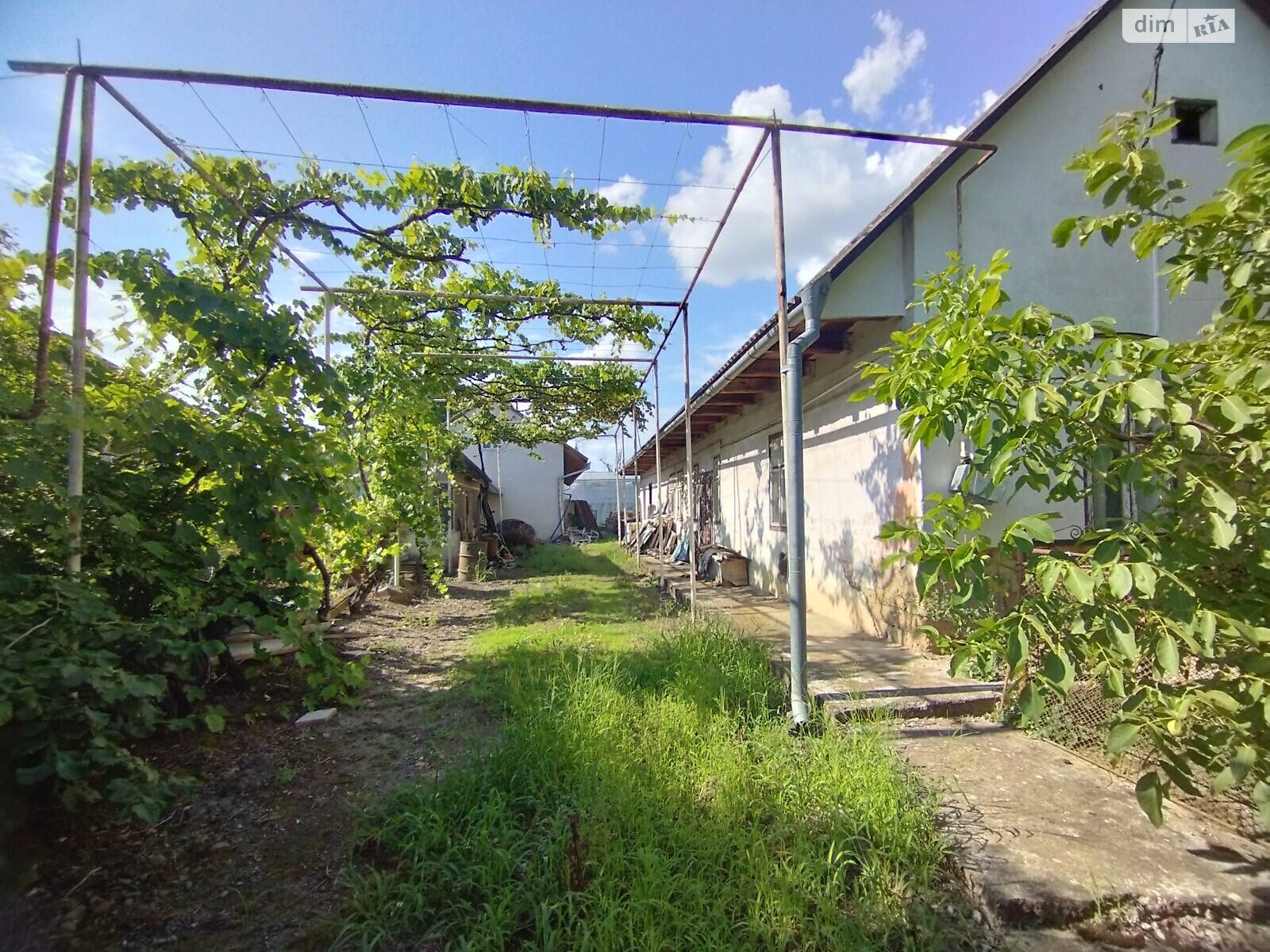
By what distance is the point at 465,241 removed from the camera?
568 centimetres

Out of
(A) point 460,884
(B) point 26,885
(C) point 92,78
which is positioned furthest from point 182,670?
(C) point 92,78

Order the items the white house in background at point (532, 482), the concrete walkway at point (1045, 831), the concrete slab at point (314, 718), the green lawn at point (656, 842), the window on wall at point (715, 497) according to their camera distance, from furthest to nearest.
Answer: the white house in background at point (532, 482), the window on wall at point (715, 497), the concrete slab at point (314, 718), the concrete walkway at point (1045, 831), the green lawn at point (656, 842)

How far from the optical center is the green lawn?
6.44ft

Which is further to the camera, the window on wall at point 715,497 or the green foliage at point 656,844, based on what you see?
the window on wall at point 715,497

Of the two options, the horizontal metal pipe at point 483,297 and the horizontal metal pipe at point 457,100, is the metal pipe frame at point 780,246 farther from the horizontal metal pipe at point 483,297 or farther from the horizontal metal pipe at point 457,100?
the horizontal metal pipe at point 483,297

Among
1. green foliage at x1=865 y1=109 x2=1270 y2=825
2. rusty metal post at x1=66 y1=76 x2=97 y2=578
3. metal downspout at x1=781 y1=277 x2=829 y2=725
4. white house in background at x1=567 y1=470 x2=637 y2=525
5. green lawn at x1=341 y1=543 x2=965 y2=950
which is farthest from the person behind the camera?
white house in background at x1=567 y1=470 x2=637 y2=525

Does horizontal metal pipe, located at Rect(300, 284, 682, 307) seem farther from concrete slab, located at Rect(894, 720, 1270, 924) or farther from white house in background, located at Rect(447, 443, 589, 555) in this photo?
white house in background, located at Rect(447, 443, 589, 555)

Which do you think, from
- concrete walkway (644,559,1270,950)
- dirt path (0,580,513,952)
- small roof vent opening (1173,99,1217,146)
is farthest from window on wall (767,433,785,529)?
dirt path (0,580,513,952)

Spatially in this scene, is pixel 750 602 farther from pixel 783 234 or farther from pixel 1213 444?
pixel 1213 444

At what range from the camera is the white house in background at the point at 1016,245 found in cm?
507

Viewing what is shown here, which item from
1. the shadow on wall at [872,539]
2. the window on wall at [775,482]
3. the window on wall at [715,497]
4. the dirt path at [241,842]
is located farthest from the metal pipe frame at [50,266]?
the window on wall at [715,497]

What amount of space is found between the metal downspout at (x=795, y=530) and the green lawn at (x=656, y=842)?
24 cm

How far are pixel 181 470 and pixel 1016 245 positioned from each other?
22.0 ft

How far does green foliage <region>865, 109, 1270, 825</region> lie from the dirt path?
265 cm
